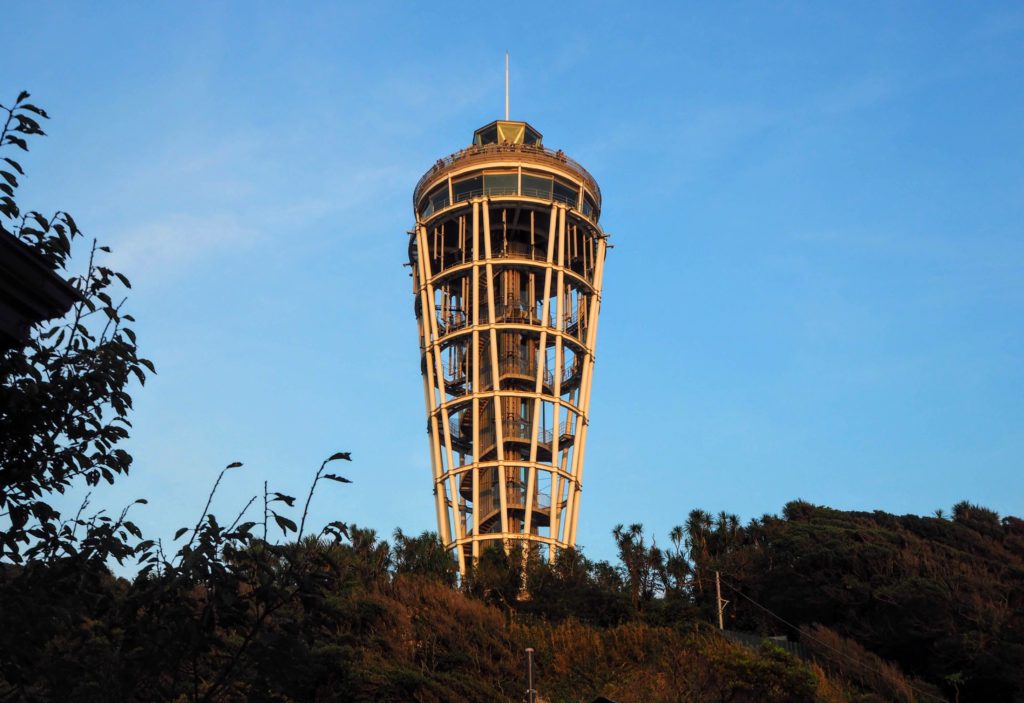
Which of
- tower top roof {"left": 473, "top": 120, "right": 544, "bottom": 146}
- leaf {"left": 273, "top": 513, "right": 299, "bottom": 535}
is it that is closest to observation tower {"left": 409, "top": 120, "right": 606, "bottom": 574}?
tower top roof {"left": 473, "top": 120, "right": 544, "bottom": 146}

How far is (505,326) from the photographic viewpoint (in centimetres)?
6181

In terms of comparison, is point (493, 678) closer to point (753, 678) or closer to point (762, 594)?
point (753, 678)

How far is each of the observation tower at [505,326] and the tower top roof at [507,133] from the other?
1441 mm

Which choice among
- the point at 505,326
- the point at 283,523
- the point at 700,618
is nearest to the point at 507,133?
the point at 505,326

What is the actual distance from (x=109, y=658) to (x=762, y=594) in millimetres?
44132

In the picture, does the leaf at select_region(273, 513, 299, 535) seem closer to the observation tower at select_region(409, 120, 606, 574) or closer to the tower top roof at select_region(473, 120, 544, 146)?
the observation tower at select_region(409, 120, 606, 574)

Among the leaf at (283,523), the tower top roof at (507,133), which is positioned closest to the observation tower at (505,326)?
the tower top roof at (507,133)

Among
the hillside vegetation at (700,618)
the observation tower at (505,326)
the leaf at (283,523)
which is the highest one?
the observation tower at (505,326)

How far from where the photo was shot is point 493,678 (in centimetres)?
3725

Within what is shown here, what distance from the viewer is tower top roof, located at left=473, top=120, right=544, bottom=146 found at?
71062 millimetres

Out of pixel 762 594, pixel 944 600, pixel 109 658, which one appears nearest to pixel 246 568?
pixel 109 658

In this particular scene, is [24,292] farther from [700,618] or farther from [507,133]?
[507,133]

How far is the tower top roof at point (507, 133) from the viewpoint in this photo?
71062 millimetres

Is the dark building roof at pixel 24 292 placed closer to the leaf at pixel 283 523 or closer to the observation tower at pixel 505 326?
the leaf at pixel 283 523
